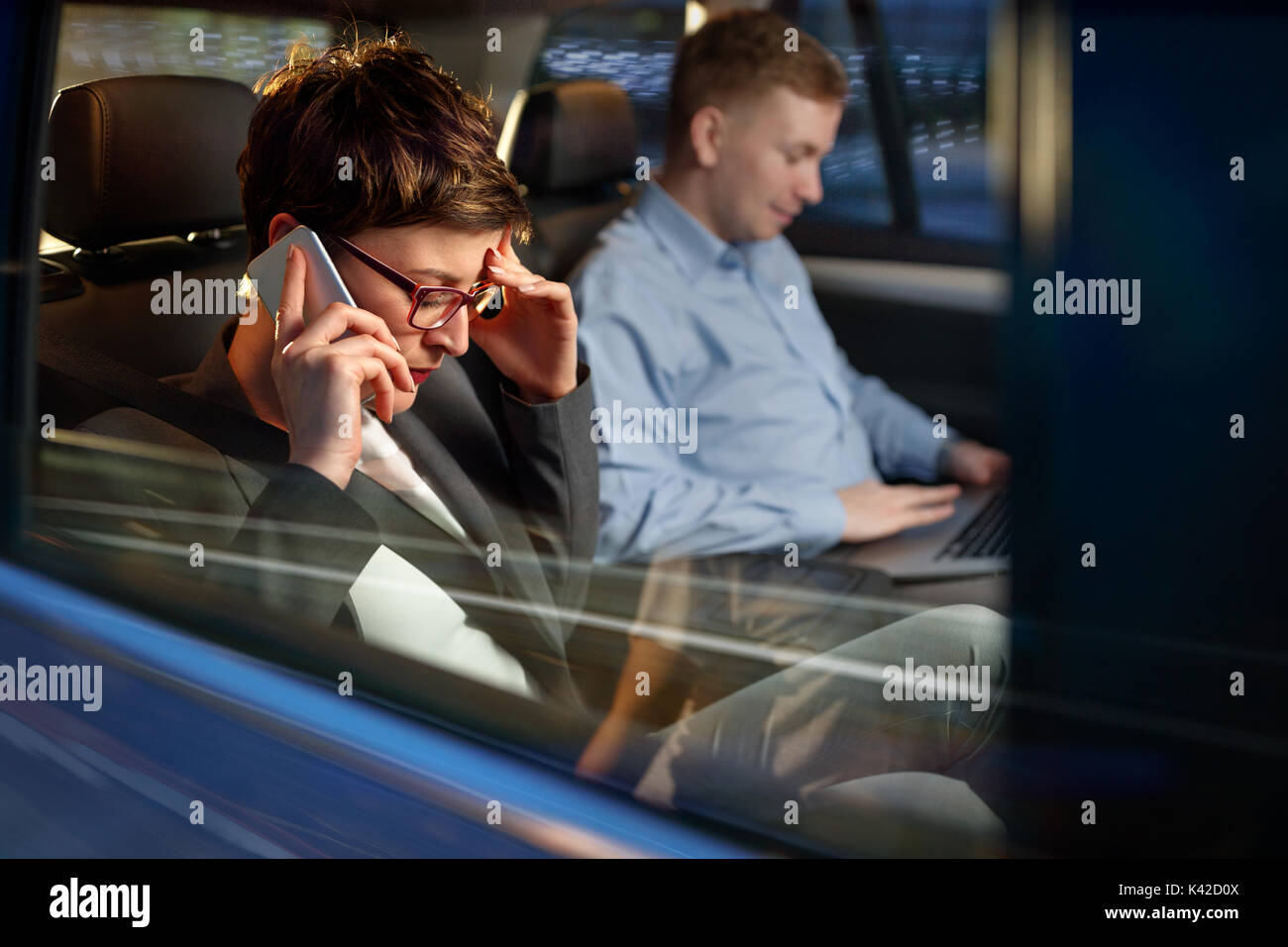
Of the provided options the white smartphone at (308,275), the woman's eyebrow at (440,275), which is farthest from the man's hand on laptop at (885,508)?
the white smartphone at (308,275)

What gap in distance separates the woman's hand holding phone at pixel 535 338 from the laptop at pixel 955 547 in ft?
1.35

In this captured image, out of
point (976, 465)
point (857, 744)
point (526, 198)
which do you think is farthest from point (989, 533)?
point (526, 198)

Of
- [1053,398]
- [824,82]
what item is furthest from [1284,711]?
[824,82]

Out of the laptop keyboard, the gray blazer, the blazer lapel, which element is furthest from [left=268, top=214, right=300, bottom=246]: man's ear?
the laptop keyboard

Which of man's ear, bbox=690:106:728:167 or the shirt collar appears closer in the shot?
man's ear, bbox=690:106:728:167

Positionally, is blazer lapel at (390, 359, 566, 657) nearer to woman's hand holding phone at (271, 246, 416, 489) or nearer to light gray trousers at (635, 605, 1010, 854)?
woman's hand holding phone at (271, 246, 416, 489)

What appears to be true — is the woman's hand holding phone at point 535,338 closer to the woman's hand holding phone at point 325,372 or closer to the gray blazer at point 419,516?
the gray blazer at point 419,516

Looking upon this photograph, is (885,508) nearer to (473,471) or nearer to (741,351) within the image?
(741,351)

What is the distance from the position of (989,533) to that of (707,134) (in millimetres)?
579

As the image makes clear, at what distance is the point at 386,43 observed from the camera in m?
1.28

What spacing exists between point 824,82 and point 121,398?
0.88 metres

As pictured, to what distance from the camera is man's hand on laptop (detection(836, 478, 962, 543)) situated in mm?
1514

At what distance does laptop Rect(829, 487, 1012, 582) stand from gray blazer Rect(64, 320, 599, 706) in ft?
1.18
